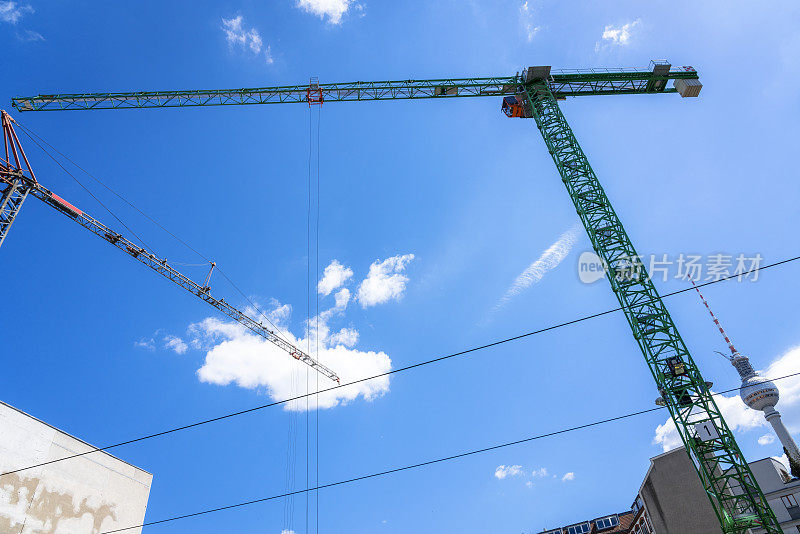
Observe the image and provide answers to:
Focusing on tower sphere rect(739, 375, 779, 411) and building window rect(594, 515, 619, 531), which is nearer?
building window rect(594, 515, 619, 531)

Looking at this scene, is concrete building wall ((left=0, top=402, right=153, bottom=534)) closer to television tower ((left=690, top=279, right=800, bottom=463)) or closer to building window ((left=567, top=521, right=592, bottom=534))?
building window ((left=567, top=521, right=592, bottom=534))

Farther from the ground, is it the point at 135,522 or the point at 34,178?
the point at 34,178

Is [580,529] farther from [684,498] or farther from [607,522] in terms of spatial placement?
[684,498]

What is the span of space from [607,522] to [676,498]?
35258mm

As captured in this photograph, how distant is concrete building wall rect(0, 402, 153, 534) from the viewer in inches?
1052

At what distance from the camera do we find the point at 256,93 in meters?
51.2

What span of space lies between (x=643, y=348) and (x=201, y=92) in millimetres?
46986

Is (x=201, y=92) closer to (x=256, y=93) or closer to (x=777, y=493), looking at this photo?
(x=256, y=93)

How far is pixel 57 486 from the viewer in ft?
95.8

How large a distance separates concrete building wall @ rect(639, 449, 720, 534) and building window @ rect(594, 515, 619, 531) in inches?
1174

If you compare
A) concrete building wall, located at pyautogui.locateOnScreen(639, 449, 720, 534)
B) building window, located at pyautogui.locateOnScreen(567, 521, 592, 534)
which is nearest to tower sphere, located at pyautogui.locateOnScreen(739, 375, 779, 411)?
building window, located at pyautogui.locateOnScreen(567, 521, 592, 534)

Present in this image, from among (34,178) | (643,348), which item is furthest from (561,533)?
(34,178)

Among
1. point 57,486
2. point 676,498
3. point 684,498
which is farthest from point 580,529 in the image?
Answer: point 57,486

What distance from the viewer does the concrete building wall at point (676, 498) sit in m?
36.5
